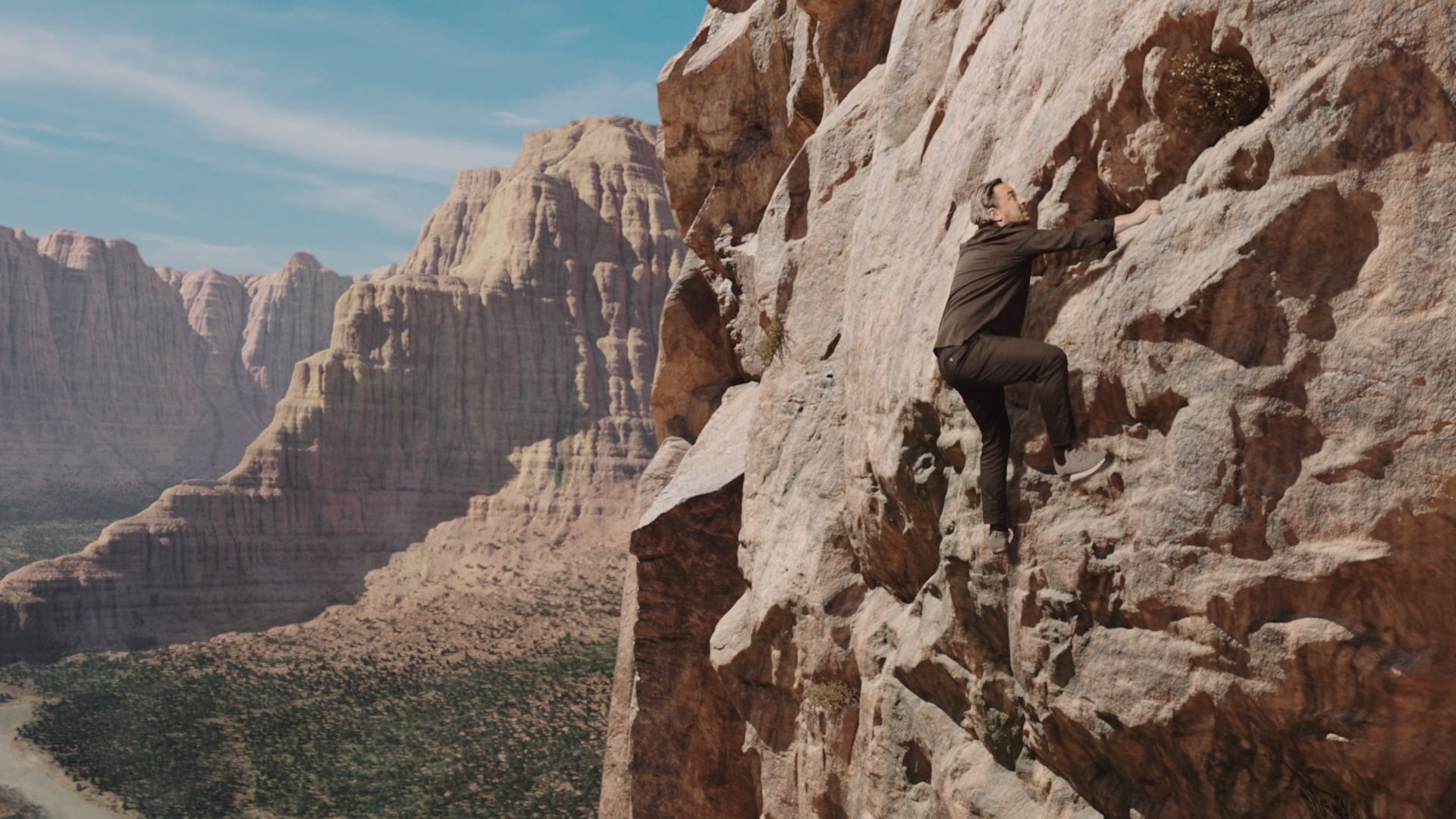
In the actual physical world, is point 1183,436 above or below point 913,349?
below

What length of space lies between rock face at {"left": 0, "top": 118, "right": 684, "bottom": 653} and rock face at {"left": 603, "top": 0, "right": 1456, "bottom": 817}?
56.2m

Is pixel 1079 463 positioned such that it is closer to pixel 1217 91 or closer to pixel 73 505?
pixel 1217 91

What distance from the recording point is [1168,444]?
19.5ft

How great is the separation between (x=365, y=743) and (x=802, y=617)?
35222 millimetres

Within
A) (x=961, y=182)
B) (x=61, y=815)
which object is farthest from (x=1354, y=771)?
(x=61, y=815)

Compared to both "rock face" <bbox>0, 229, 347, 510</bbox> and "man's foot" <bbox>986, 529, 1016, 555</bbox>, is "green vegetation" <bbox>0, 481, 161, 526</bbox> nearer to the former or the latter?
"rock face" <bbox>0, 229, 347, 510</bbox>

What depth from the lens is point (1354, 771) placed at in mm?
5402

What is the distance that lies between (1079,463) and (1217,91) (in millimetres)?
2047

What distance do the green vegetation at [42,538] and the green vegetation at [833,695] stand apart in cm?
8830

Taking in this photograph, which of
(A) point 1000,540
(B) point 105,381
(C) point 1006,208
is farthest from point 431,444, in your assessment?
(B) point 105,381

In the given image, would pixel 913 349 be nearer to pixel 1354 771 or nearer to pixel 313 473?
pixel 1354 771

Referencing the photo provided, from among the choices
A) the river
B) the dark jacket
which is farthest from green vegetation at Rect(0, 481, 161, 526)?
the dark jacket

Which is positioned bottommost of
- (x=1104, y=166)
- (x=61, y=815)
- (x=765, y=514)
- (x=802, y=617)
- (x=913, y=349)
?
(x=61, y=815)

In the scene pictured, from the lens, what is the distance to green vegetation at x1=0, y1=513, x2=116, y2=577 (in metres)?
87.9
